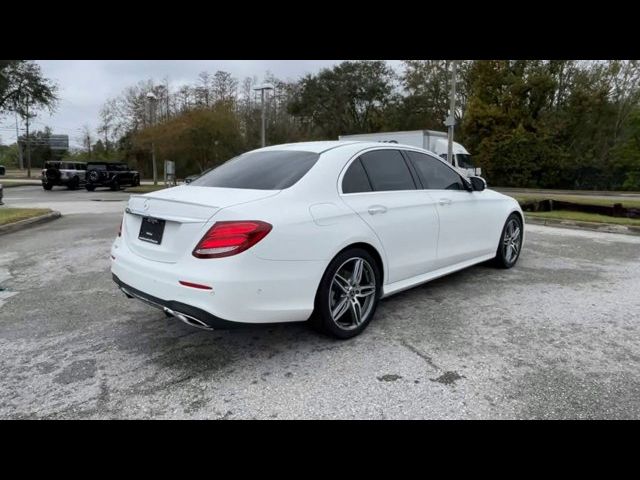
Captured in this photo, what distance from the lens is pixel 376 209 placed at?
3.54 meters

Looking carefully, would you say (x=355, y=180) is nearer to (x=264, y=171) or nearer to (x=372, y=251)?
(x=372, y=251)

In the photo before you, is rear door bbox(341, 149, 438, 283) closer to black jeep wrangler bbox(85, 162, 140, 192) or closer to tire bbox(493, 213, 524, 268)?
tire bbox(493, 213, 524, 268)

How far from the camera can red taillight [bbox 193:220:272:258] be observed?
268 centimetres

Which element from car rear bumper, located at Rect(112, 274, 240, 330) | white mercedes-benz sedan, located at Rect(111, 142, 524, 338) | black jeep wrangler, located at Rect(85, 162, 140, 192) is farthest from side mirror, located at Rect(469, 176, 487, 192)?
black jeep wrangler, located at Rect(85, 162, 140, 192)

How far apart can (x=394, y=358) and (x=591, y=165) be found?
3182 centimetres

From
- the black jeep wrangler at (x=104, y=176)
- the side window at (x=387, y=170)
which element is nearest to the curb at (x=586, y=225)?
the side window at (x=387, y=170)

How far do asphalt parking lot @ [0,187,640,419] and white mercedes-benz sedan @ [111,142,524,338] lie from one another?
14.9 inches

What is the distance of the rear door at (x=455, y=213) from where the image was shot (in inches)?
169

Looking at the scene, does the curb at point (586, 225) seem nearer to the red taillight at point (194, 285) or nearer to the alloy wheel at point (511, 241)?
the alloy wheel at point (511, 241)

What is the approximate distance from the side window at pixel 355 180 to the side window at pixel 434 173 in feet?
2.79

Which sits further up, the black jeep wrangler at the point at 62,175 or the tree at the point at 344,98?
the tree at the point at 344,98

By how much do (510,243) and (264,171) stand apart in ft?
12.2

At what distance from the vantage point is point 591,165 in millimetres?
28875
